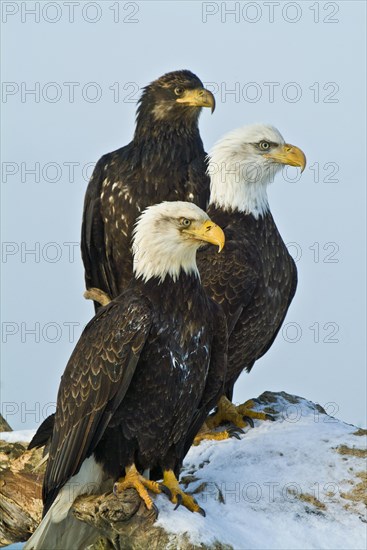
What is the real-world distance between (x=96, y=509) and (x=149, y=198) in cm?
324

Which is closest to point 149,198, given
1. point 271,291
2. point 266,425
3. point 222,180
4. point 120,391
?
point 222,180

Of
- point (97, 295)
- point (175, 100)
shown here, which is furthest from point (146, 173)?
point (97, 295)

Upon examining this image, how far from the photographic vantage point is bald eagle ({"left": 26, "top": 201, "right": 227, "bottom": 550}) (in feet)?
25.3

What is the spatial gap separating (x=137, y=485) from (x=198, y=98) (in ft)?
12.3

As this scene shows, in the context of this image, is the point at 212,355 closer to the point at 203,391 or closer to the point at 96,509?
the point at 203,391

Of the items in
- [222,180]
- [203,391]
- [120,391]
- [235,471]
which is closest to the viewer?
[120,391]

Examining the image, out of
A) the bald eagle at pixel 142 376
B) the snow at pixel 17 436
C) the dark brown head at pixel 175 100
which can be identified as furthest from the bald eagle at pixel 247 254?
the snow at pixel 17 436

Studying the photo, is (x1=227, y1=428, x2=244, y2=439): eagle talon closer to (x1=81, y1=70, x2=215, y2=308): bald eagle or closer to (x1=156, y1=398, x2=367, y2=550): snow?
(x1=156, y1=398, x2=367, y2=550): snow

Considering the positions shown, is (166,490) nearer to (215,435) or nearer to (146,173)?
(215,435)

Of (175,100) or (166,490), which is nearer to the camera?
(166,490)

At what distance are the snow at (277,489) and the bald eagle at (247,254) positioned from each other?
53 cm

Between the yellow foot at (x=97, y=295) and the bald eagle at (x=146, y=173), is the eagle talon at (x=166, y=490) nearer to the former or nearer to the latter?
the bald eagle at (x=146, y=173)

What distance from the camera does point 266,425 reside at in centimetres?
998

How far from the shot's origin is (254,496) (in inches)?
346
